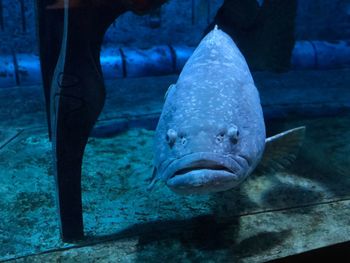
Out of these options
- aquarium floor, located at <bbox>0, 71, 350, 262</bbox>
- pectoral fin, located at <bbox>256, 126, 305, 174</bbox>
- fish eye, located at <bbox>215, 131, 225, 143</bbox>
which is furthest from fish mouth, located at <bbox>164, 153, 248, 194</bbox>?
pectoral fin, located at <bbox>256, 126, 305, 174</bbox>

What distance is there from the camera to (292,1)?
4.94m

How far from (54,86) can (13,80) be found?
179 inches

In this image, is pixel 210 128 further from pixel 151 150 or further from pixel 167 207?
pixel 151 150

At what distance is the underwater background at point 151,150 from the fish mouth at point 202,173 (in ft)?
1.96

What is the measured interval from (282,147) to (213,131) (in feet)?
2.88

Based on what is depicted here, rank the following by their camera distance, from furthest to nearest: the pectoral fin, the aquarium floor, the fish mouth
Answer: the pectoral fin
the aquarium floor
the fish mouth

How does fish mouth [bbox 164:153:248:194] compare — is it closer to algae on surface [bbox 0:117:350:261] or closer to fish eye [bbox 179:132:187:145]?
fish eye [bbox 179:132:187:145]

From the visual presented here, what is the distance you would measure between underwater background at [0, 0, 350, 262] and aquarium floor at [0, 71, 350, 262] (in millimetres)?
11

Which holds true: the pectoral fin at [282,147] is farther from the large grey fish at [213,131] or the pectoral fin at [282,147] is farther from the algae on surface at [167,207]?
the algae on surface at [167,207]

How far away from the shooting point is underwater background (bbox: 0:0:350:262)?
8.89ft

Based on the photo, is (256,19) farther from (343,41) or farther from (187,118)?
(343,41)

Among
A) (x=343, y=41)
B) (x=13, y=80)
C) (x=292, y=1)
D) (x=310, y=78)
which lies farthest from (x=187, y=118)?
(x=343, y=41)

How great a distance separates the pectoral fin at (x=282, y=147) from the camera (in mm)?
2912

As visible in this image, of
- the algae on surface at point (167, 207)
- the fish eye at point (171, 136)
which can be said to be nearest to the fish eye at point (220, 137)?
the fish eye at point (171, 136)
